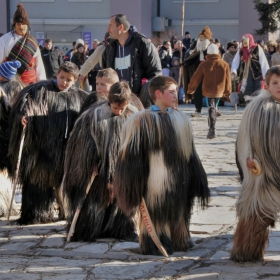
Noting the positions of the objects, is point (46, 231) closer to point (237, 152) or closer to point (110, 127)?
point (110, 127)

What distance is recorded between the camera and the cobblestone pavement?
6039 millimetres

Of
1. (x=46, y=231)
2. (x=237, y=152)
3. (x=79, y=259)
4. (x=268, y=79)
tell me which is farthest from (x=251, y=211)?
(x=46, y=231)

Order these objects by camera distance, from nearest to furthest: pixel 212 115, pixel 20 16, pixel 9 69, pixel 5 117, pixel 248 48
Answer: pixel 5 117, pixel 9 69, pixel 20 16, pixel 212 115, pixel 248 48

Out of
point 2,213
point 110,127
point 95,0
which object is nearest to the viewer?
point 110,127

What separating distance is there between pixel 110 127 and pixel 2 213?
6.39ft

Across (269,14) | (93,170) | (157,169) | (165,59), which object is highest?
(269,14)

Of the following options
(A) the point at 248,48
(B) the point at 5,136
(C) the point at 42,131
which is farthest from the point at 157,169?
(A) the point at 248,48

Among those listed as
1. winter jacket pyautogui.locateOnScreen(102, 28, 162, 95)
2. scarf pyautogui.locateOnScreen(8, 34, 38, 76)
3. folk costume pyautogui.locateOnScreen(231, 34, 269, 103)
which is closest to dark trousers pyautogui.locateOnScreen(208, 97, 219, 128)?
folk costume pyautogui.locateOnScreen(231, 34, 269, 103)

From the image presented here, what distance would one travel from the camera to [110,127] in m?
7.07

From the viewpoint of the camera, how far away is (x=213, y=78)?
15.0 meters

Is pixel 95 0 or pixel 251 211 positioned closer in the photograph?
pixel 251 211

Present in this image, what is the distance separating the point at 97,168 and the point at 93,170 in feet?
0.15

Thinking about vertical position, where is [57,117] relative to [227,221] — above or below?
above

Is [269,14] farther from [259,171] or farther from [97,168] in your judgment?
[259,171]
